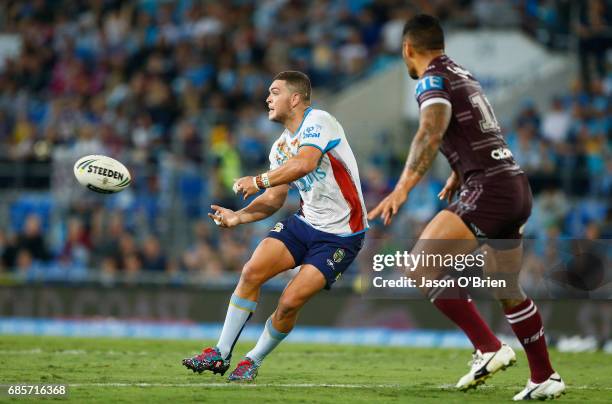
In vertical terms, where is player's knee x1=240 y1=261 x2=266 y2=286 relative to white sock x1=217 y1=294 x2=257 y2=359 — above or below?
above

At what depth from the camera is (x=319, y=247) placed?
873 cm

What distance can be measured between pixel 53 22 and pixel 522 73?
1150cm

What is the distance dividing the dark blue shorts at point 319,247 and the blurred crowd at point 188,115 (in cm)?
883

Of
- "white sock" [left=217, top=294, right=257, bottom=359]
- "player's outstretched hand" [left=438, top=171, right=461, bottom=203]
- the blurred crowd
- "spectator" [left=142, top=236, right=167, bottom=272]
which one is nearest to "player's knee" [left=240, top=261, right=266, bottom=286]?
"white sock" [left=217, top=294, right=257, bottom=359]

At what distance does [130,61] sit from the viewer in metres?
24.2

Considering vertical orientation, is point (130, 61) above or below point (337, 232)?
above

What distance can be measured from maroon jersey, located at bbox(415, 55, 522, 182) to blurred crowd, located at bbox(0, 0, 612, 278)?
30.0 ft

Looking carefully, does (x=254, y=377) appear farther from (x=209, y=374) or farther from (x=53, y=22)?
(x=53, y=22)

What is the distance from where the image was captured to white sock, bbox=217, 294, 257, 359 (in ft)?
28.3

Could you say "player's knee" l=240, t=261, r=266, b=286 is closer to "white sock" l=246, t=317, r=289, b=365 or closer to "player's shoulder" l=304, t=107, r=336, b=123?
"white sock" l=246, t=317, r=289, b=365

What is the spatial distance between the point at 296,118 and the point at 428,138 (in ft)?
5.09

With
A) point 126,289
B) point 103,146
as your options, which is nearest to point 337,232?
point 126,289

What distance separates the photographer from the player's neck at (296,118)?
29.2 feet

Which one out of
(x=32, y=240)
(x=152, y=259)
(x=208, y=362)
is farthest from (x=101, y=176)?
(x=32, y=240)
